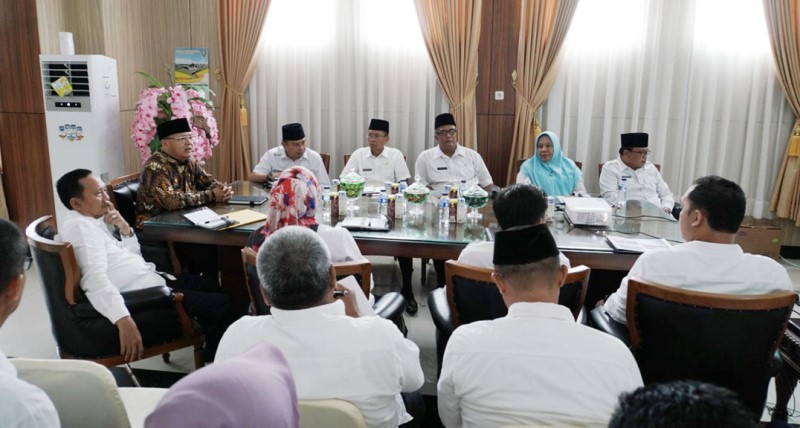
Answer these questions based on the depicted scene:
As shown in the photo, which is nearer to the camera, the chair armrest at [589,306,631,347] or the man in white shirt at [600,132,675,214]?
the chair armrest at [589,306,631,347]

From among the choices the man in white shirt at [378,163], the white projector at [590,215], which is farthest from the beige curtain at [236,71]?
the white projector at [590,215]

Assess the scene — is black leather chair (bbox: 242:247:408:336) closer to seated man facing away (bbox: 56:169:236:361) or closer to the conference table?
seated man facing away (bbox: 56:169:236:361)

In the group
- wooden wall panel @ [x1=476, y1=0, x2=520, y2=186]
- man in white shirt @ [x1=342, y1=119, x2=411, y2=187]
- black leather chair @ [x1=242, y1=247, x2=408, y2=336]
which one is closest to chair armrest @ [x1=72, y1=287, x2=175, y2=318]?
black leather chair @ [x1=242, y1=247, x2=408, y2=336]

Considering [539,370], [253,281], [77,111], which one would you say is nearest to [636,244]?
[539,370]

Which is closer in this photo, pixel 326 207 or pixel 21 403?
pixel 21 403

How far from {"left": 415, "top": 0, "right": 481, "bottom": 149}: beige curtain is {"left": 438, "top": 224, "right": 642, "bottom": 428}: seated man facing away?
3.92m

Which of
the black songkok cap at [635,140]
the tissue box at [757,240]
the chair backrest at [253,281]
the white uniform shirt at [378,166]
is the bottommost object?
the tissue box at [757,240]

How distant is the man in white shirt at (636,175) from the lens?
450 centimetres

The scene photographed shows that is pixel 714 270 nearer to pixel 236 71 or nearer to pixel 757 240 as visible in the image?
pixel 757 240

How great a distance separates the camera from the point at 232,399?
81 centimetres

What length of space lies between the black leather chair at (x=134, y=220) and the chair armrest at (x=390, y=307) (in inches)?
58.3

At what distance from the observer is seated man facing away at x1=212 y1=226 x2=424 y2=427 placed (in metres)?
1.49

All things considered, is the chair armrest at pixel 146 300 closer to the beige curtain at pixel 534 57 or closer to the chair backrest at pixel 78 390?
the chair backrest at pixel 78 390

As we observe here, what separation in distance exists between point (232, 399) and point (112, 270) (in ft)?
7.02
